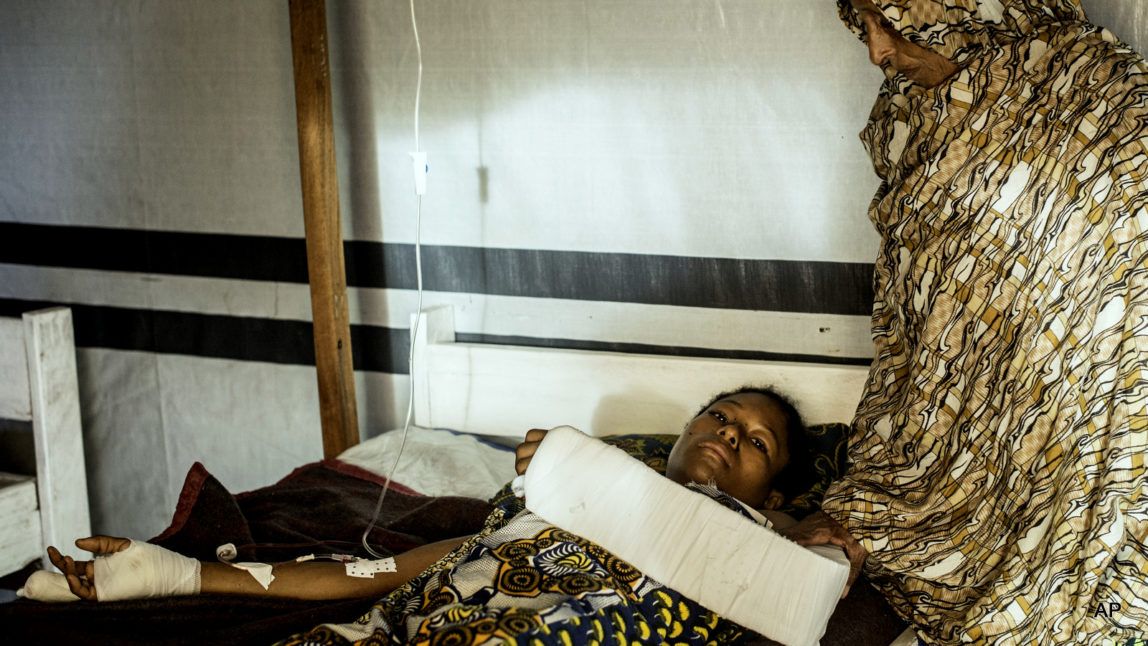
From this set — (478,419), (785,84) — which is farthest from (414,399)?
(785,84)

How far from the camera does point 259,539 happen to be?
2.08 m

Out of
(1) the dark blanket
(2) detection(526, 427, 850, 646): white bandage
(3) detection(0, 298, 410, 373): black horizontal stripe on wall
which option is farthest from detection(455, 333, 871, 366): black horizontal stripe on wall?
(2) detection(526, 427, 850, 646): white bandage

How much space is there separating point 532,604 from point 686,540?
0.91 feet

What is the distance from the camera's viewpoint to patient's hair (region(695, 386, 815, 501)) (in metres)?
2.09

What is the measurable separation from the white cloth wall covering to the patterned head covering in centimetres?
34

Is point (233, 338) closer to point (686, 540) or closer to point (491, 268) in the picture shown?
point (491, 268)

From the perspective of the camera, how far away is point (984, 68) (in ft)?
5.80

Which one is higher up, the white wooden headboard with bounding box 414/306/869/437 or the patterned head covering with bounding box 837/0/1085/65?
the patterned head covering with bounding box 837/0/1085/65

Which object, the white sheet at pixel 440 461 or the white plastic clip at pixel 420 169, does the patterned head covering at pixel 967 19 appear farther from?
the white sheet at pixel 440 461

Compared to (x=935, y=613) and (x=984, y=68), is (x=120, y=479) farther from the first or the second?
(x=984, y=68)

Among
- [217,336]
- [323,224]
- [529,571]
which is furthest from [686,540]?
[217,336]

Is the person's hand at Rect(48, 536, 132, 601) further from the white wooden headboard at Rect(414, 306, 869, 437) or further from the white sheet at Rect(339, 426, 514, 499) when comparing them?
the white wooden headboard at Rect(414, 306, 869, 437)

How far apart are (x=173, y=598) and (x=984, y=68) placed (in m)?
1.76

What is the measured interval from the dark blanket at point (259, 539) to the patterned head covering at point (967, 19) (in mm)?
1343
